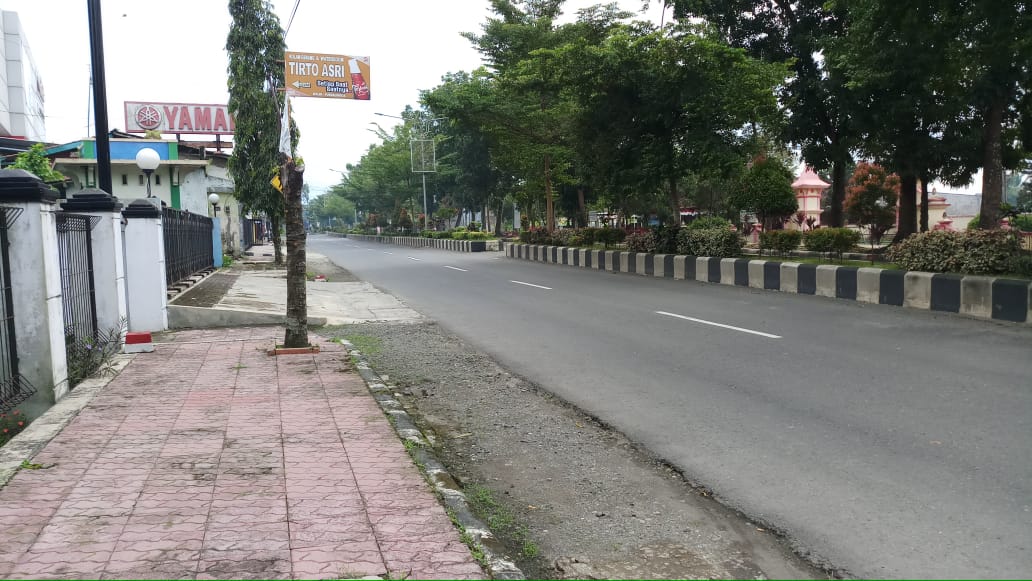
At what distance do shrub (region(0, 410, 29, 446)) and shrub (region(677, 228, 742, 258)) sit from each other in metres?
14.6

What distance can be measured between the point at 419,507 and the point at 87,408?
384 cm

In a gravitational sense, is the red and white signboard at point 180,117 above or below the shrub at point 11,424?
above

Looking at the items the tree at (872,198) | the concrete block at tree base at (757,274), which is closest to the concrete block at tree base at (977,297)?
the concrete block at tree base at (757,274)

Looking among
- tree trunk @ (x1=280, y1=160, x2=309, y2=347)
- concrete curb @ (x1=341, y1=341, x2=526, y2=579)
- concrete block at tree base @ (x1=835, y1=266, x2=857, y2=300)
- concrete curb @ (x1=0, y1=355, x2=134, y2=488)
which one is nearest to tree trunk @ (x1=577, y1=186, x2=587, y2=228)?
concrete block at tree base @ (x1=835, y1=266, x2=857, y2=300)

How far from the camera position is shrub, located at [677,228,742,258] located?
691 inches

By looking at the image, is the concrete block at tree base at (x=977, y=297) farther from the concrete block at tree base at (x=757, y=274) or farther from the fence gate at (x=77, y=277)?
the fence gate at (x=77, y=277)

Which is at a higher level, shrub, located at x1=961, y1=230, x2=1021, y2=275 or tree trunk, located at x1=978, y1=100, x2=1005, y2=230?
tree trunk, located at x1=978, y1=100, x2=1005, y2=230

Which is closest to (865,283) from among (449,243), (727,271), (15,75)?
(727,271)

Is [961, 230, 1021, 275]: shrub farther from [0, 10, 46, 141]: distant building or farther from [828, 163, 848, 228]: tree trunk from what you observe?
[0, 10, 46, 141]: distant building

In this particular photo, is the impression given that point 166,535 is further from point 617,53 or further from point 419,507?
point 617,53

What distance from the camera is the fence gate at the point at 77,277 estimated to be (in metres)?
7.59

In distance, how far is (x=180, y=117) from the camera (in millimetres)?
43000

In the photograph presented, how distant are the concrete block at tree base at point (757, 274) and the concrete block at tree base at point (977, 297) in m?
4.70

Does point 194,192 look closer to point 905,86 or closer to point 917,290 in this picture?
point 905,86
